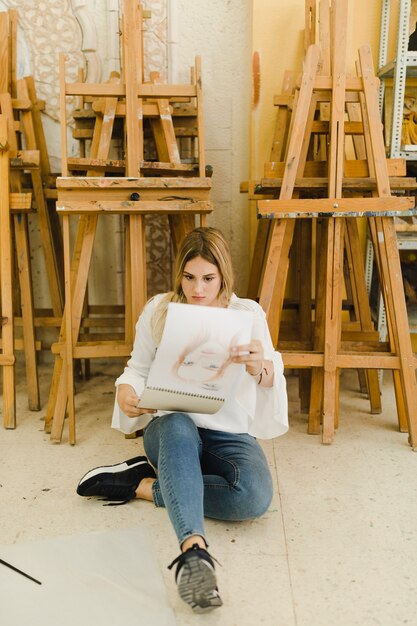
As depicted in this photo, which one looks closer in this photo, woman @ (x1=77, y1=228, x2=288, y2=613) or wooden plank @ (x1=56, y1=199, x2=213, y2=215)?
woman @ (x1=77, y1=228, x2=288, y2=613)

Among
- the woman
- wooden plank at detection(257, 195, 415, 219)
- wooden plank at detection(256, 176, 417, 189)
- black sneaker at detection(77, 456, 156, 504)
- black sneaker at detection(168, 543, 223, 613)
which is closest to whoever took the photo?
black sneaker at detection(168, 543, 223, 613)

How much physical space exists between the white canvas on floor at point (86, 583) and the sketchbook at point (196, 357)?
407 mm

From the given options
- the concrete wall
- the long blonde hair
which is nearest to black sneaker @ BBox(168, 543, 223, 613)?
the long blonde hair

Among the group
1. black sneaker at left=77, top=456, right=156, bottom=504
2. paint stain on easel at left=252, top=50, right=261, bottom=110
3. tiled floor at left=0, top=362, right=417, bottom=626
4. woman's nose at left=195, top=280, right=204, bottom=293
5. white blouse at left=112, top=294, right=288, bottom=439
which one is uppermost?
paint stain on easel at left=252, top=50, right=261, bottom=110

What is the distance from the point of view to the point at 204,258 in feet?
5.87

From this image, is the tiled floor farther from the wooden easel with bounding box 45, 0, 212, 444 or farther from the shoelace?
the wooden easel with bounding box 45, 0, 212, 444

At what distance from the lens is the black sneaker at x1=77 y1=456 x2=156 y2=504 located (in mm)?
1896

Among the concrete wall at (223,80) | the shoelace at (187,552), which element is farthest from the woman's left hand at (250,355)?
the concrete wall at (223,80)

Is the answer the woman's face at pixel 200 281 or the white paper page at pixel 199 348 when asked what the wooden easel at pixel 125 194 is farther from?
the white paper page at pixel 199 348

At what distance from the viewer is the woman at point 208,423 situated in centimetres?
168

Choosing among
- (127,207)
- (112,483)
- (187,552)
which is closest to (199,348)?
(187,552)

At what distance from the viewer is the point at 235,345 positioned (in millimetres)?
1559

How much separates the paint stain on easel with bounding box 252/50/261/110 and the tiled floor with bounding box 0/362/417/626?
1.62m

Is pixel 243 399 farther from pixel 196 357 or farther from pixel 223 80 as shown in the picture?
pixel 223 80
